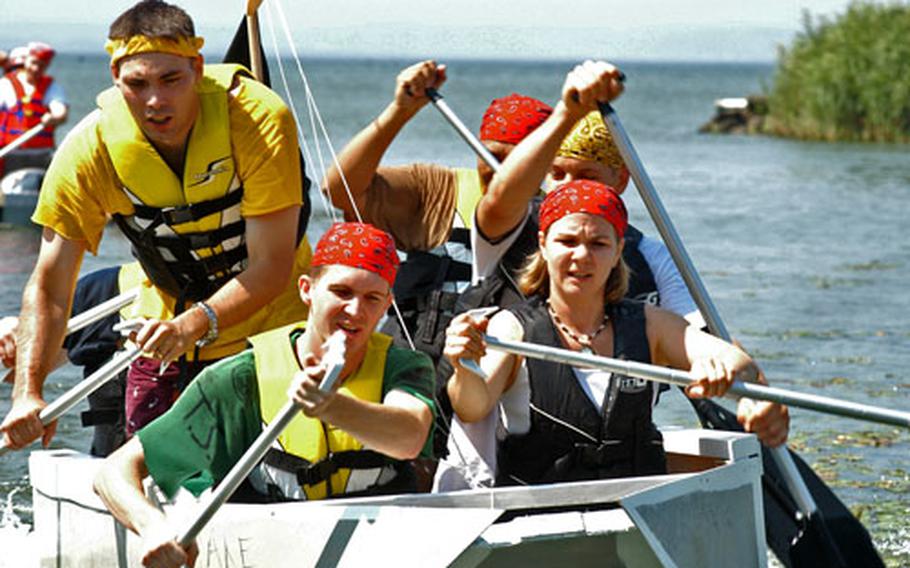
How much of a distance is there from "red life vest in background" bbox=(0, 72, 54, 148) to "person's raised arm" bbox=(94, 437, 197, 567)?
33.8ft

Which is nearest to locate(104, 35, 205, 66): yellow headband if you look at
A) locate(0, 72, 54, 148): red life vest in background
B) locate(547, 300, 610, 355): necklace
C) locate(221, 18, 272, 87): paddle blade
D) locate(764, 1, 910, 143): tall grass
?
locate(221, 18, 272, 87): paddle blade

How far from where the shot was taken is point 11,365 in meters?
4.78

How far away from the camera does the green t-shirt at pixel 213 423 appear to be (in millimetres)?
3867

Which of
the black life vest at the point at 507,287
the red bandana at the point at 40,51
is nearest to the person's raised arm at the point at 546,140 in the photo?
the black life vest at the point at 507,287

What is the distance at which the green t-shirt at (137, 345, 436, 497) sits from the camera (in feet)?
12.7

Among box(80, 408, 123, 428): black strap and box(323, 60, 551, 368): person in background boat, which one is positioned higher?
box(323, 60, 551, 368): person in background boat

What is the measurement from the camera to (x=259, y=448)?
356 centimetres

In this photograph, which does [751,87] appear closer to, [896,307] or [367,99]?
[367,99]

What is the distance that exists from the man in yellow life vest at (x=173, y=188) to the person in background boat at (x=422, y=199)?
568 millimetres

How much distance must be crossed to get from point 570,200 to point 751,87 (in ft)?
263

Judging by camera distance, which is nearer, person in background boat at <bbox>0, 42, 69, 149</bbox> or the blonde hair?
the blonde hair

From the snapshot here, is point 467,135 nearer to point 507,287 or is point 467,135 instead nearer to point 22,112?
point 507,287

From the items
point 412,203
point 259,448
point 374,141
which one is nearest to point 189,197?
point 374,141

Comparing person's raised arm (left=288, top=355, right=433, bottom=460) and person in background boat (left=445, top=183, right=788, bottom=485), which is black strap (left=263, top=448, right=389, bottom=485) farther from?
person in background boat (left=445, top=183, right=788, bottom=485)
